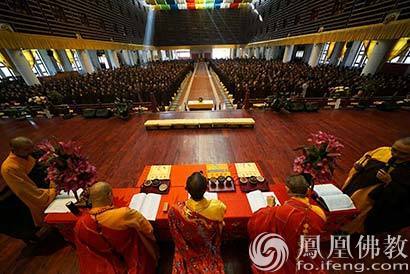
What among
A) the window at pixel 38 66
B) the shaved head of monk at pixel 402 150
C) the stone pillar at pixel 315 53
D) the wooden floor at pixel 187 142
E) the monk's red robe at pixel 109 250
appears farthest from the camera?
the window at pixel 38 66

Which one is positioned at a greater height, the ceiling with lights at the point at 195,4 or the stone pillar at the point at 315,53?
the ceiling with lights at the point at 195,4

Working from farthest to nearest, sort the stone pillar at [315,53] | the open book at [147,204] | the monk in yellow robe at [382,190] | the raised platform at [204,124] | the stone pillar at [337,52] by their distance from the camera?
1. the stone pillar at [337,52]
2. the stone pillar at [315,53]
3. the raised platform at [204,124]
4. the open book at [147,204]
5. the monk in yellow robe at [382,190]

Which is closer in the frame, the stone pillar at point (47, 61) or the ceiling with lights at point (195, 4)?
the stone pillar at point (47, 61)

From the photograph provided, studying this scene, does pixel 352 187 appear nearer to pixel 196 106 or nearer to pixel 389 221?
pixel 389 221

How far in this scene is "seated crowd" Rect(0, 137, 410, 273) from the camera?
69.7 inches

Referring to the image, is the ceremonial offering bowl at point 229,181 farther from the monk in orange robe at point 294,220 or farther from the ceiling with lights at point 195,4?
the ceiling with lights at point 195,4

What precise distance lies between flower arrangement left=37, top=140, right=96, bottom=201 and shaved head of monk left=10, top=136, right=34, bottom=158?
1.19ft

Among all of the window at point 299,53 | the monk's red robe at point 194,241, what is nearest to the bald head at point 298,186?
the monk's red robe at point 194,241

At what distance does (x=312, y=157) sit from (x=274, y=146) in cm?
278

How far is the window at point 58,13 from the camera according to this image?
14336mm

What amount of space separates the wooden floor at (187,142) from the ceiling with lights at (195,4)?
35292 millimetres

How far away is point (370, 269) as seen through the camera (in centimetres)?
242

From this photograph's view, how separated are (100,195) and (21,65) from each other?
14269 millimetres

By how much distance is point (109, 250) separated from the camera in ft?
6.34
